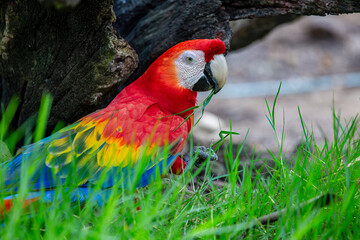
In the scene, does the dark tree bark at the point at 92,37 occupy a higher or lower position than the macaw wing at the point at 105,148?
higher

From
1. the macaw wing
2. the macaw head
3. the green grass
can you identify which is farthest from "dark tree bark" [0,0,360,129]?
the green grass

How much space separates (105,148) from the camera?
4.82 feet

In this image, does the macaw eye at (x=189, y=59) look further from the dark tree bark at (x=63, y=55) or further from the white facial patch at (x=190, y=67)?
the dark tree bark at (x=63, y=55)

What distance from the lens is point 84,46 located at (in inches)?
64.5

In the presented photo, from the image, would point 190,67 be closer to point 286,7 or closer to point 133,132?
point 133,132

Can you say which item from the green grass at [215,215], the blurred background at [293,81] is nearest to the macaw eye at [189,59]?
the green grass at [215,215]

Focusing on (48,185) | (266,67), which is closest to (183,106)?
(48,185)

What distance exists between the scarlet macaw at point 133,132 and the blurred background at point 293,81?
1.32 meters

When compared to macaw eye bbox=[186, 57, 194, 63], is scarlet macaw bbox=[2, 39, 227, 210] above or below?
below

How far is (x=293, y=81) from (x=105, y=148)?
3.43 metres

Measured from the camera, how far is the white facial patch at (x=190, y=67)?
164 cm

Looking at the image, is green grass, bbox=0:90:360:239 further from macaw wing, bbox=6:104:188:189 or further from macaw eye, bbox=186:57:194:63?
macaw eye, bbox=186:57:194:63

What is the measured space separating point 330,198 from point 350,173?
232mm

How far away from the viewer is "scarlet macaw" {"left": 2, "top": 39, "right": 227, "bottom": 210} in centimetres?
140
